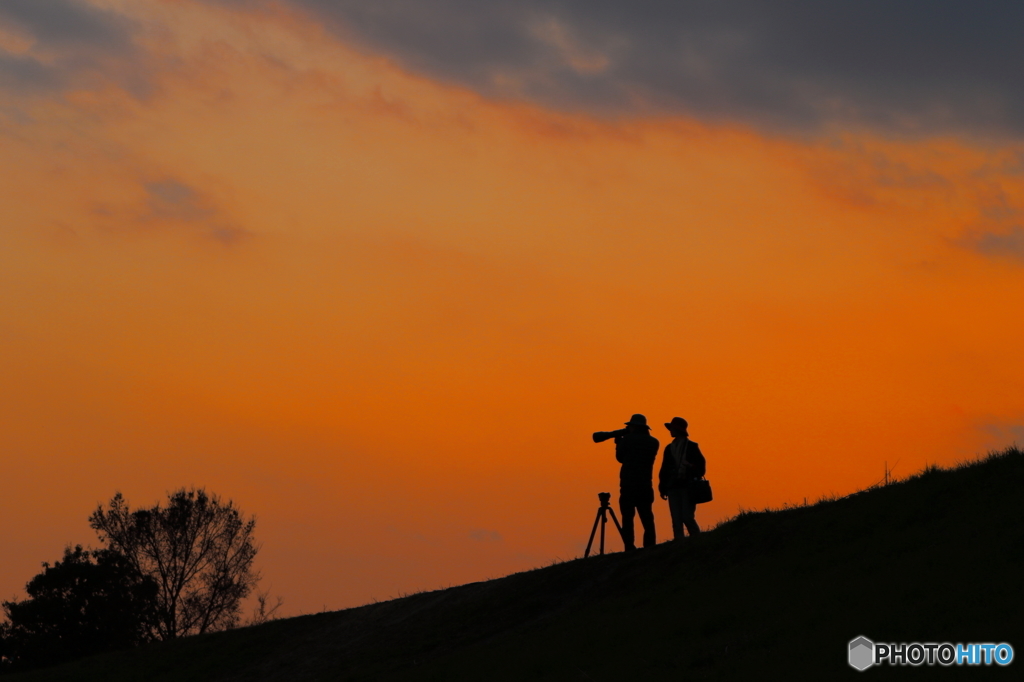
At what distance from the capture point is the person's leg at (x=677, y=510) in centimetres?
2097

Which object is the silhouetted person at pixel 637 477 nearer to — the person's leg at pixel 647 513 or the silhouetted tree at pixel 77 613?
the person's leg at pixel 647 513

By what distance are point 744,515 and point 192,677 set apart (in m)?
13.2

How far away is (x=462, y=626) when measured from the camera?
20891mm

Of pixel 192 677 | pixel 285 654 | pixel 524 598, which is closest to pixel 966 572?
pixel 524 598

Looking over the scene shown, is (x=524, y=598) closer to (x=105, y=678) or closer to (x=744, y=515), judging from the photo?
(x=744, y=515)

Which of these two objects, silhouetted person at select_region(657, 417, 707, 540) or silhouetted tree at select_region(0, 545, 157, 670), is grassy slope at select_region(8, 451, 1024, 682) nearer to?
silhouetted person at select_region(657, 417, 707, 540)

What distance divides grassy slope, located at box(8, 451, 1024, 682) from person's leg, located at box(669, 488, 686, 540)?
1.93ft

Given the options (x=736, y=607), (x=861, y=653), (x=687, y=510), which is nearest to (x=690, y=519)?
(x=687, y=510)

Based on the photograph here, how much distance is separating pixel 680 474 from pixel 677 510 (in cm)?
87

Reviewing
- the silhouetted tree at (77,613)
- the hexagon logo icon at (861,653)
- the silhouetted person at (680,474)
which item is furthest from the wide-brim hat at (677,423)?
the silhouetted tree at (77,613)

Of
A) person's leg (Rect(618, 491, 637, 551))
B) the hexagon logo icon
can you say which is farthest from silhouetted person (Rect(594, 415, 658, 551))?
the hexagon logo icon

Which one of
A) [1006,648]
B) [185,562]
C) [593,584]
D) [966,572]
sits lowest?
[1006,648]

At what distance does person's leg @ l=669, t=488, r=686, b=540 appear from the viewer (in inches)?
826

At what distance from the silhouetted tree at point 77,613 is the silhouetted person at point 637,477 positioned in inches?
1281
